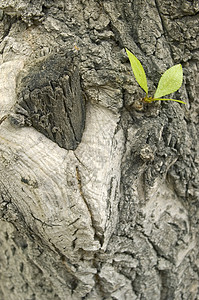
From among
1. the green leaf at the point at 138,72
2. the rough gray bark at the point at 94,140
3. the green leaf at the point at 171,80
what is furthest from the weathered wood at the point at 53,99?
the green leaf at the point at 171,80

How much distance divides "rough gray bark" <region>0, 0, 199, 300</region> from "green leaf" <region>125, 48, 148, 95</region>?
0.06 meters

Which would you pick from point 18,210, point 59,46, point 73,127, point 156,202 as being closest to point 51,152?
point 73,127

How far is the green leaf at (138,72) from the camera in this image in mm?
1004

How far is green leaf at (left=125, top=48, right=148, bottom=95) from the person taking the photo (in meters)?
1.00

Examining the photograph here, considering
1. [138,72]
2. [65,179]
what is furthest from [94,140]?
[138,72]

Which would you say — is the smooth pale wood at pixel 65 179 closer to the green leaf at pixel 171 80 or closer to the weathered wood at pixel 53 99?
the weathered wood at pixel 53 99

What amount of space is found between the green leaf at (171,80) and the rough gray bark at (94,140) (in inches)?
2.4

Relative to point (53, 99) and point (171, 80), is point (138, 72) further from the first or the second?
point (53, 99)

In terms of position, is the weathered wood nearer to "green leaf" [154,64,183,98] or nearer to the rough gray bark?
the rough gray bark

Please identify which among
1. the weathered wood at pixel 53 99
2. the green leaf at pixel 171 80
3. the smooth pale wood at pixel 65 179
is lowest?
the smooth pale wood at pixel 65 179

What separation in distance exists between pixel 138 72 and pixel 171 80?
0.13 m

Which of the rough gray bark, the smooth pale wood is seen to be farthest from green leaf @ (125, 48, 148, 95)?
the smooth pale wood

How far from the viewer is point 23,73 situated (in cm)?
107

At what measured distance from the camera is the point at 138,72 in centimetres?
102
